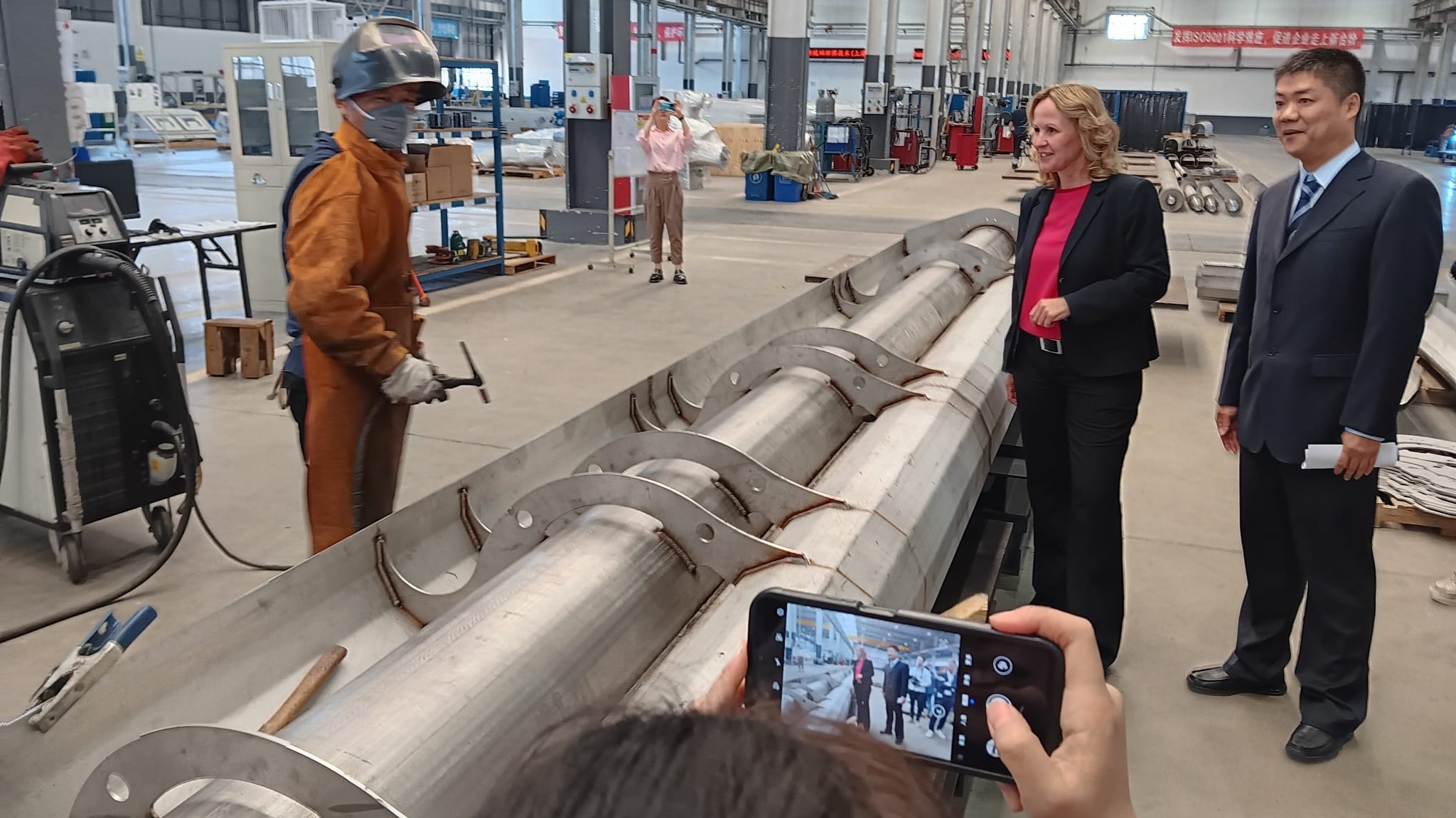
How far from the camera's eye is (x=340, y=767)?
1266 mm

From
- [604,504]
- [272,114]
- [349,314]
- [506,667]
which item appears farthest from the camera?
[272,114]

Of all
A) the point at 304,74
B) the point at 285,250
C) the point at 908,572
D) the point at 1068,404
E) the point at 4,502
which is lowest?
the point at 4,502

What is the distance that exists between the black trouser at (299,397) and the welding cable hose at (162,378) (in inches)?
24.7

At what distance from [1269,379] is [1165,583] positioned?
4.61 ft

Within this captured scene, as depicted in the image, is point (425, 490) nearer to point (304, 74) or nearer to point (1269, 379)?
point (1269, 379)

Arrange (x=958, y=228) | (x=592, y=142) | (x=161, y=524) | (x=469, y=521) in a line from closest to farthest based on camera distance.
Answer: (x=469, y=521)
(x=161, y=524)
(x=958, y=228)
(x=592, y=142)

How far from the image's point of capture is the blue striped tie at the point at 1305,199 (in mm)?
2641

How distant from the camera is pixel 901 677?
3.41 feet

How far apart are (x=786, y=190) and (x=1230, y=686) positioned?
44.0 ft

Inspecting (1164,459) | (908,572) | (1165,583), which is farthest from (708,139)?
(908,572)

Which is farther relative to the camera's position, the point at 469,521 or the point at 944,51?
the point at 944,51

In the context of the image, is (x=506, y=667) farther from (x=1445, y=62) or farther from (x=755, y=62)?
(x=1445, y=62)

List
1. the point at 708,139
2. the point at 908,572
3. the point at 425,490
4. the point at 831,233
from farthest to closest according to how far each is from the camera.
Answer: the point at 708,139 < the point at 831,233 < the point at 425,490 < the point at 908,572

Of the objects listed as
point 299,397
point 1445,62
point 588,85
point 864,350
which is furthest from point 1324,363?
point 1445,62
